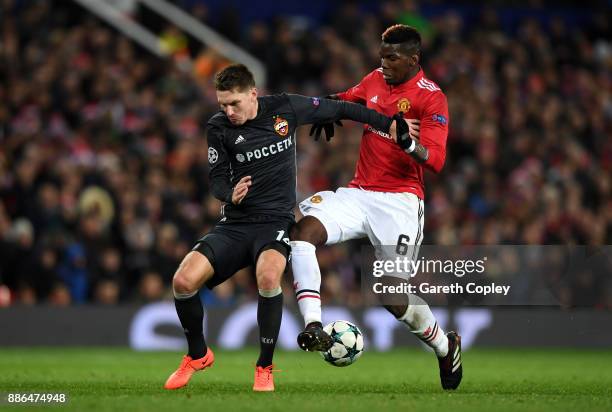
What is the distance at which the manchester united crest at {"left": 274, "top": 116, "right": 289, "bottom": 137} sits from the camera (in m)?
8.52

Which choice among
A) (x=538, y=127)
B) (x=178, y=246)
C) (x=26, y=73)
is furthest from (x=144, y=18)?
(x=538, y=127)

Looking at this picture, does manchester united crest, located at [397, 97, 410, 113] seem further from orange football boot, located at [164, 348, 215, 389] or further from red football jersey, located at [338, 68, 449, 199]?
orange football boot, located at [164, 348, 215, 389]

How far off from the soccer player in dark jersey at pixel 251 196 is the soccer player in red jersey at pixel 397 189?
21 centimetres

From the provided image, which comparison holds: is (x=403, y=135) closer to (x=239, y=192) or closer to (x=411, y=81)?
(x=411, y=81)

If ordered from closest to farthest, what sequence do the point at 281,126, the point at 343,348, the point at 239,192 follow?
the point at 239,192
the point at 343,348
the point at 281,126

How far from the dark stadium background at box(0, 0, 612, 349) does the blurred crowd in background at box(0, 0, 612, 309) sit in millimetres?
27

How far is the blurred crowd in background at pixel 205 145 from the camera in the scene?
551 inches

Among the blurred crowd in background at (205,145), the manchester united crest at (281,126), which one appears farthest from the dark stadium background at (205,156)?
the manchester united crest at (281,126)

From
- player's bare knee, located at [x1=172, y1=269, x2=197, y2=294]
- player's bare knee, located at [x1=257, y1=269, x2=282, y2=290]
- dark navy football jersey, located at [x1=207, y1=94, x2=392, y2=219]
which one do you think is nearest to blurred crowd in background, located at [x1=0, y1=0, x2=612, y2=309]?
dark navy football jersey, located at [x1=207, y1=94, x2=392, y2=219]

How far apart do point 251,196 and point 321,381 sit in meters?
1.90

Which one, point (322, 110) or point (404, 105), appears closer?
point (322, 110)

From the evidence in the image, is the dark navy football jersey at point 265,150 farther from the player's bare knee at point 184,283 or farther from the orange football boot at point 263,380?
the orange football boot at point 263,380

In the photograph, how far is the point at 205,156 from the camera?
50.2 feet

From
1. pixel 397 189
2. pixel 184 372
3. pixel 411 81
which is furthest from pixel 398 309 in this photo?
pixel 411 81
